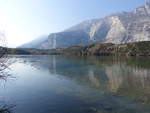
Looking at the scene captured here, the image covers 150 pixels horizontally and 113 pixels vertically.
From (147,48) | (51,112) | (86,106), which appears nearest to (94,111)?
(86,106)

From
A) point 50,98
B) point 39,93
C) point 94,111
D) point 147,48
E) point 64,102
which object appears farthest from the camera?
point 147,48

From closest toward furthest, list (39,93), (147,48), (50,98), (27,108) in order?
(27,108) < (50,98) < (39,93) < (147,48)

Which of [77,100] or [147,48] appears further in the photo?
[147,48]

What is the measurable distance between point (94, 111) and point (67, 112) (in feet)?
10.3

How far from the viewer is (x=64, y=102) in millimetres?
26438

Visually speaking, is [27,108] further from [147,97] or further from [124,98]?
[147,97]

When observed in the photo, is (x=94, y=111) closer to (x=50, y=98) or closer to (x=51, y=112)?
(x=51, y=112)

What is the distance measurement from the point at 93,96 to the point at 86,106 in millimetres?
5561

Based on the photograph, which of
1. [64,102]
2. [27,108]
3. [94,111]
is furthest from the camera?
[64,102]

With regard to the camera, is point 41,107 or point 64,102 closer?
point 41,107

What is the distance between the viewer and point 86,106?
24.4m

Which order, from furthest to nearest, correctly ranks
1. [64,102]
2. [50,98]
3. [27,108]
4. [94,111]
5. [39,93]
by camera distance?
[39,93]
[50,98]
[64,102]
[27,108]
[94,111]

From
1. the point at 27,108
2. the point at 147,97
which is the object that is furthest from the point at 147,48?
→ the point at 27,108

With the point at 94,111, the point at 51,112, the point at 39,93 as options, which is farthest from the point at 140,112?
the point at 39,93
